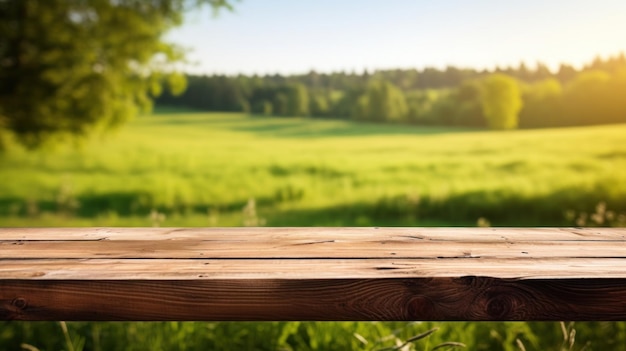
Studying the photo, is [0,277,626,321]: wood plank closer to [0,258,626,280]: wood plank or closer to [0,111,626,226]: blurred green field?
[0,258,626,280]: wood plank

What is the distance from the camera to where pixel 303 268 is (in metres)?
0.99

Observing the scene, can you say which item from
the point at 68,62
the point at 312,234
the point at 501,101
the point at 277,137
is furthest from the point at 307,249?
the point at 277,137

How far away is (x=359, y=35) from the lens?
7.01m

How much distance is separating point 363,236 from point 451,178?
19.0 feet

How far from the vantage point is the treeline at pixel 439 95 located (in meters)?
7.09

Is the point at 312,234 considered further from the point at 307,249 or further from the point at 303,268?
the point at 303,268

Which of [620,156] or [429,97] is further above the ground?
[429,97]

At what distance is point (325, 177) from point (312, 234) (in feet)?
19.2

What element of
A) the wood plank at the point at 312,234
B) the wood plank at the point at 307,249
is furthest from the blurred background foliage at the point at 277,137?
the wood plank at the point at 307,249

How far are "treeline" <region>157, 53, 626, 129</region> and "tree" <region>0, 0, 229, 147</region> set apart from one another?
5.01ft

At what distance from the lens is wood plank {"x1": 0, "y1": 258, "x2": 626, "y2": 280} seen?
0.94 metres

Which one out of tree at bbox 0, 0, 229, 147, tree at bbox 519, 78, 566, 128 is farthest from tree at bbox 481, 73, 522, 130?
tree at bbox 0, 0, 229, 147

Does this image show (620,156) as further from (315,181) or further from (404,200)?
(315,181)

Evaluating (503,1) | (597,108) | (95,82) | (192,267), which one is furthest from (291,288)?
(597,108)
